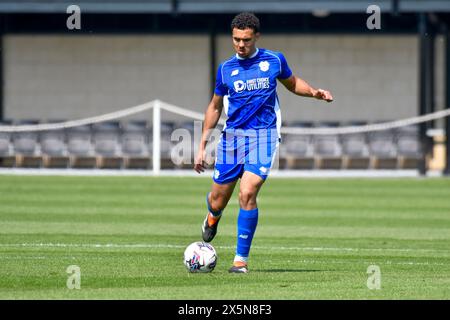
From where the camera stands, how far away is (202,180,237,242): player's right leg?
39.2 ft

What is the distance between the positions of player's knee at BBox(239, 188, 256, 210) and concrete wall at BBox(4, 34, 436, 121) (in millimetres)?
22649

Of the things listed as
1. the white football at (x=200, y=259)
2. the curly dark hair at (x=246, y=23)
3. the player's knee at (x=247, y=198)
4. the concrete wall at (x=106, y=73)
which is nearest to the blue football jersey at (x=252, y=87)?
the curly dark hair at (x=246, y=23)

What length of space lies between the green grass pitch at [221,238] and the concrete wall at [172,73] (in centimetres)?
718

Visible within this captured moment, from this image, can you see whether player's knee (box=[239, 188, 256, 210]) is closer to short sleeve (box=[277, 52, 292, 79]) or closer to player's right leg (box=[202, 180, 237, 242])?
player's right leg (box=[202, 180, 237, 242])

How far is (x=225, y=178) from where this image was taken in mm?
11891

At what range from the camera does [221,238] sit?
52.5ft

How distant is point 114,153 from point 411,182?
810 cm

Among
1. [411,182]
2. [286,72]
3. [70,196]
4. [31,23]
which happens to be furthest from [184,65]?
[286,72]

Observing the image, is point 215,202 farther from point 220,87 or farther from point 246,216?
point 220,87

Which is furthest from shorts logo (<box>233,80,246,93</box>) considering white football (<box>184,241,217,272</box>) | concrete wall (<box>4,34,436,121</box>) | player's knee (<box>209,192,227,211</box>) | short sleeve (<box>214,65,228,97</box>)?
concrete wall (<box>4,34,436,121</box>)

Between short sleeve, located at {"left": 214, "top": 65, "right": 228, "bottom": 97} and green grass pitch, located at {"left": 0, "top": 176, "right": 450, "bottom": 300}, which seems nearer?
green grass pitch, located at {"left": 0, "top": 176, "right": 450, "bottom": 300}

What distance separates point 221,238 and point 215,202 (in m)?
3.89

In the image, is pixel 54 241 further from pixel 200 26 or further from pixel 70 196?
pixel 200 26

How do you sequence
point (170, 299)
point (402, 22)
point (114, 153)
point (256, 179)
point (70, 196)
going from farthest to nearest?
point (402, 22)
point (114, 153)
point (70, 196)
point (256, 179)
point (170, 299)
